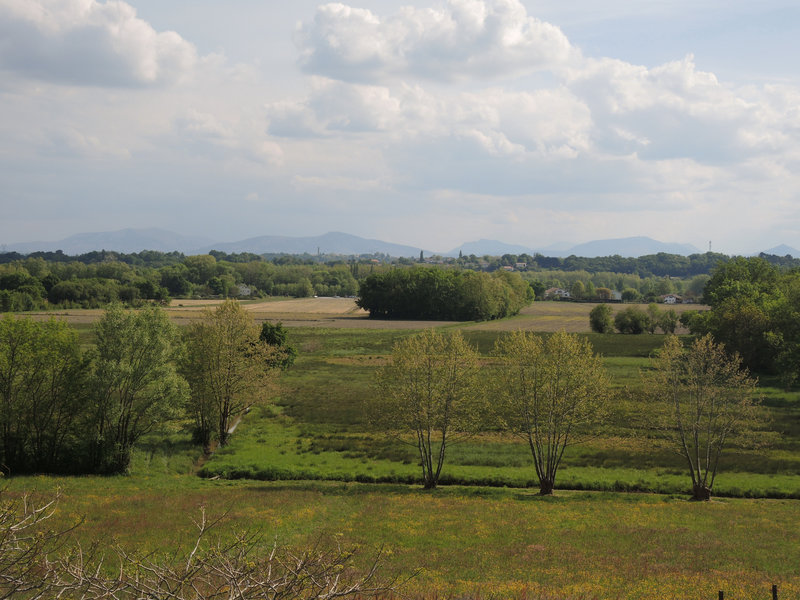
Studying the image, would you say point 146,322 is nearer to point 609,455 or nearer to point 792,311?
point 609,455

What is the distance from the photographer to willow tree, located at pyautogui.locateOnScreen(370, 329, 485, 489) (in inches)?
1601

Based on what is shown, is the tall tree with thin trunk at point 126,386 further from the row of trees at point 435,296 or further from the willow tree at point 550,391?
the row of trees at point 435,296

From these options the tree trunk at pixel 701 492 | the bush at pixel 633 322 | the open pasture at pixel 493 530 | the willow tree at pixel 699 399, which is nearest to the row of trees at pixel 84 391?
the open pasture at pixel 493 530

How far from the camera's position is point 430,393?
135ft

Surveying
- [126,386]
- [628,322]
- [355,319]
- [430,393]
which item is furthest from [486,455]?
[355,319]

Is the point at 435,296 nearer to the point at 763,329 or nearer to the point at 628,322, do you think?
the point at 628,322

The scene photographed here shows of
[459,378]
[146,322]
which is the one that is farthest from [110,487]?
[459,378]

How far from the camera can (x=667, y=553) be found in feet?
85.4

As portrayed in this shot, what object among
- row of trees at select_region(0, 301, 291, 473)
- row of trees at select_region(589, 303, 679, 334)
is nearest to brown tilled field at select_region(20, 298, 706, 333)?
row of trees at select_region(589, 303, 679, 334)

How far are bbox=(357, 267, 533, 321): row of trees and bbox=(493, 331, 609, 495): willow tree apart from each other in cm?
12883

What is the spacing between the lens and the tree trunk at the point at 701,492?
1486 inches

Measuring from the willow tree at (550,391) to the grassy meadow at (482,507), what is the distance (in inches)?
172

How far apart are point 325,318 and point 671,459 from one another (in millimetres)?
132578

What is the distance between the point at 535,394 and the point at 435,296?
13309 centimetres
